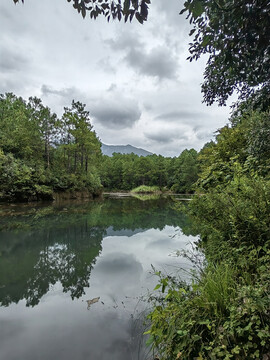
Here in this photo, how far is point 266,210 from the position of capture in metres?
2.82

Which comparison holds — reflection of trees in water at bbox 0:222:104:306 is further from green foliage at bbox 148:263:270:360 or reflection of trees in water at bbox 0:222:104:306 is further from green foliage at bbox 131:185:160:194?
green foliage at bbox 131:185:160:194

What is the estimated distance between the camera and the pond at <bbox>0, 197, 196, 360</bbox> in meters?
2.66

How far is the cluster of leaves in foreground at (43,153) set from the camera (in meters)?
17.5

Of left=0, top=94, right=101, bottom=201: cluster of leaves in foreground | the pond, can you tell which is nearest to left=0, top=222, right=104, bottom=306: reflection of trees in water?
the pond

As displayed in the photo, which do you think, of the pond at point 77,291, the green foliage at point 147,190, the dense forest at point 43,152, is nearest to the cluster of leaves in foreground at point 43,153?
the dense forest at point 43,152

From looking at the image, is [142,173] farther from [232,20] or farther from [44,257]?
[232,20]

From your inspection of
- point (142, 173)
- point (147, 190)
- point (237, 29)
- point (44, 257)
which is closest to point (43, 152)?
point (44, 257)

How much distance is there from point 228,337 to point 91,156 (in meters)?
29.1

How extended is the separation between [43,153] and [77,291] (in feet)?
76.2

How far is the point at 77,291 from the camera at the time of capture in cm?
423

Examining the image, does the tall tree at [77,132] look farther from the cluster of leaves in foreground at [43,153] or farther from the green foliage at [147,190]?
the green foliage at [147,190]

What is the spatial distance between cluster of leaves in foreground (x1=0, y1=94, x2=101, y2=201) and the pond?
411 inches

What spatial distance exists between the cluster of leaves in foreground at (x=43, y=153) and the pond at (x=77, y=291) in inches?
411

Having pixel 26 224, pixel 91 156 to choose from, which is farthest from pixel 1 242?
pixel 91 156
